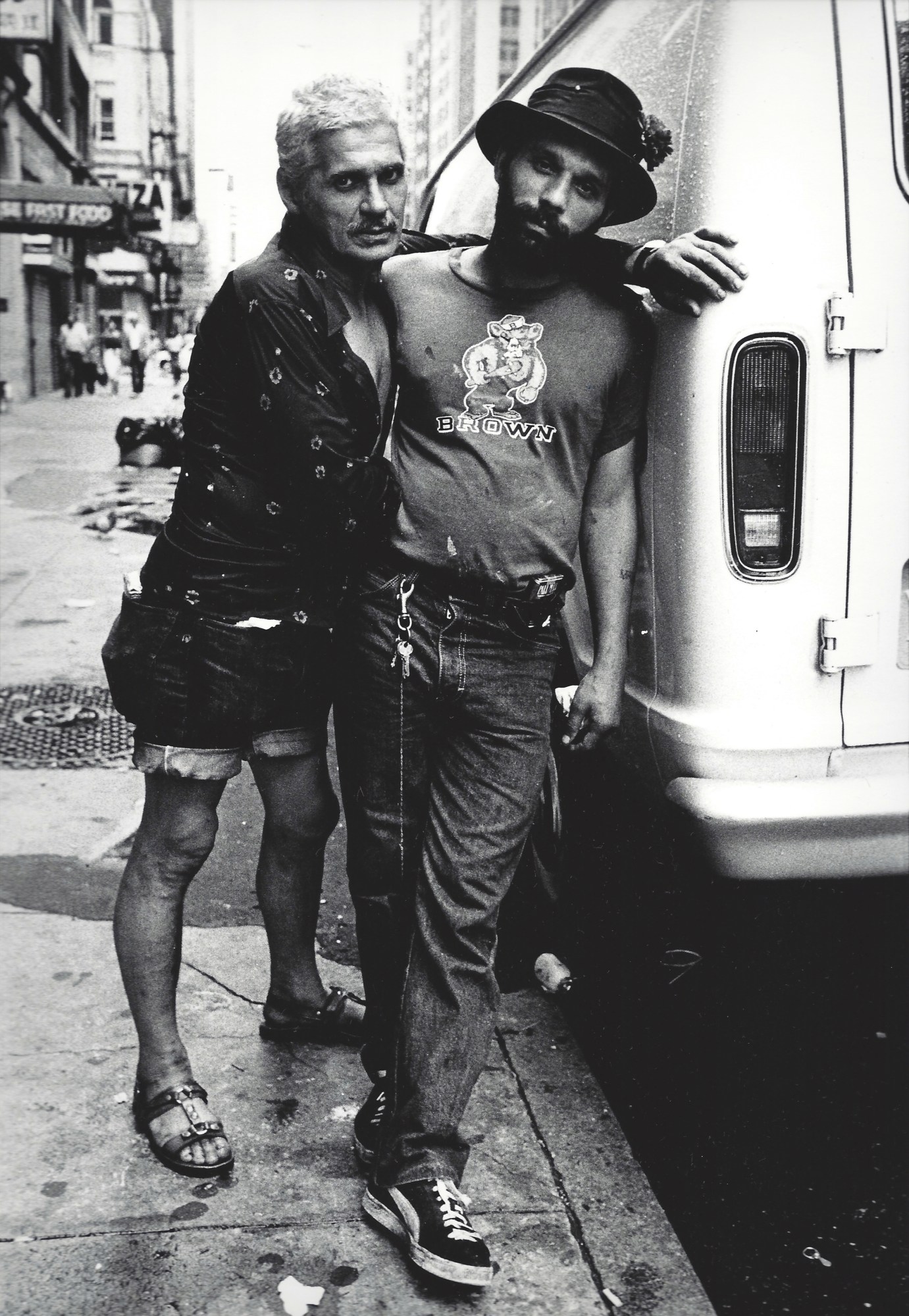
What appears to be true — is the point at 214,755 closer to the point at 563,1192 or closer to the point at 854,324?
the point at 563,1192

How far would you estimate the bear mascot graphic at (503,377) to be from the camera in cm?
238

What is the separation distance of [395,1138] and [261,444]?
1339 millimetres

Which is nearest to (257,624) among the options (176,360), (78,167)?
(78,167)

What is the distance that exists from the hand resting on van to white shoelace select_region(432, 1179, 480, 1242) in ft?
5.61

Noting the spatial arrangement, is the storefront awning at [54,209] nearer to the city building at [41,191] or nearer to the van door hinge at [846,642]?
the city building at [41,191]

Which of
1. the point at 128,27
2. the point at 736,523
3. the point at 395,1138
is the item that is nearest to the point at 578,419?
the point at 736,523

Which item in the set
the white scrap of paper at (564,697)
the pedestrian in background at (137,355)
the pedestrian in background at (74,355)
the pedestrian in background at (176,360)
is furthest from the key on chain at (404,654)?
the pedestrian in background at (176,360)

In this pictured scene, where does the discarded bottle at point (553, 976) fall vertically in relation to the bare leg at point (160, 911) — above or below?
below

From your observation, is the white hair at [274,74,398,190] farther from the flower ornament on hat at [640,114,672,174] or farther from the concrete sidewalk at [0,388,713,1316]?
the concrete sidewalk at [0,388,713,1316]

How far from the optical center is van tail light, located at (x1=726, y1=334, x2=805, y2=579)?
8.16 feet

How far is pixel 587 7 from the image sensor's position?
3576 mm

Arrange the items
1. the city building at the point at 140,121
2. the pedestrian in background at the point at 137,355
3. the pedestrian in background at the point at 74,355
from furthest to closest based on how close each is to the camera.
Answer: the city building at the point at 140,121, the pedestrian in background at the point at 137,355, the pedestrian in background at the point at 74,355

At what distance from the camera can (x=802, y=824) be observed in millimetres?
2580

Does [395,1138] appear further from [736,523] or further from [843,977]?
[843,977]
